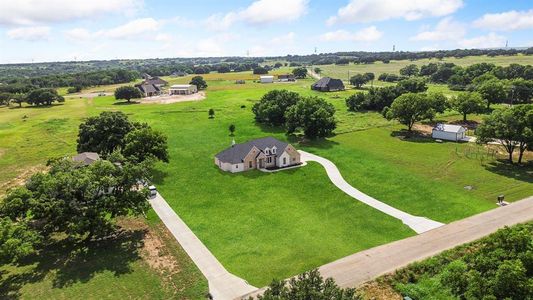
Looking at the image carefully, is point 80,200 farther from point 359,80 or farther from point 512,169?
point 359,80

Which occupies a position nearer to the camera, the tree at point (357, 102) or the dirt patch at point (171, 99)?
the tree at point (357, 102)

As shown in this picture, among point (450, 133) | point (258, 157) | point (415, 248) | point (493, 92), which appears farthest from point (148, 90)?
point (415, 248)

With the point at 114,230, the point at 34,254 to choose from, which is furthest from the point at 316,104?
the point at 34,254

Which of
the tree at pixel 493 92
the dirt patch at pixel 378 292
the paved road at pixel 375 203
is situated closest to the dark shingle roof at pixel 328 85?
the tree at pixel 493 92

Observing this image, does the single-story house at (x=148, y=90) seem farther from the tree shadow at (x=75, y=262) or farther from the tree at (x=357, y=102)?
the tree shadow at (x=75, y=262)

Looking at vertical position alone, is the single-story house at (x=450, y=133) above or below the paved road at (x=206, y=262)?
above

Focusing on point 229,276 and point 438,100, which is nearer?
point 229,276

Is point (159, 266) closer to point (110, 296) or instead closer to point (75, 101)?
point (110, 296)
